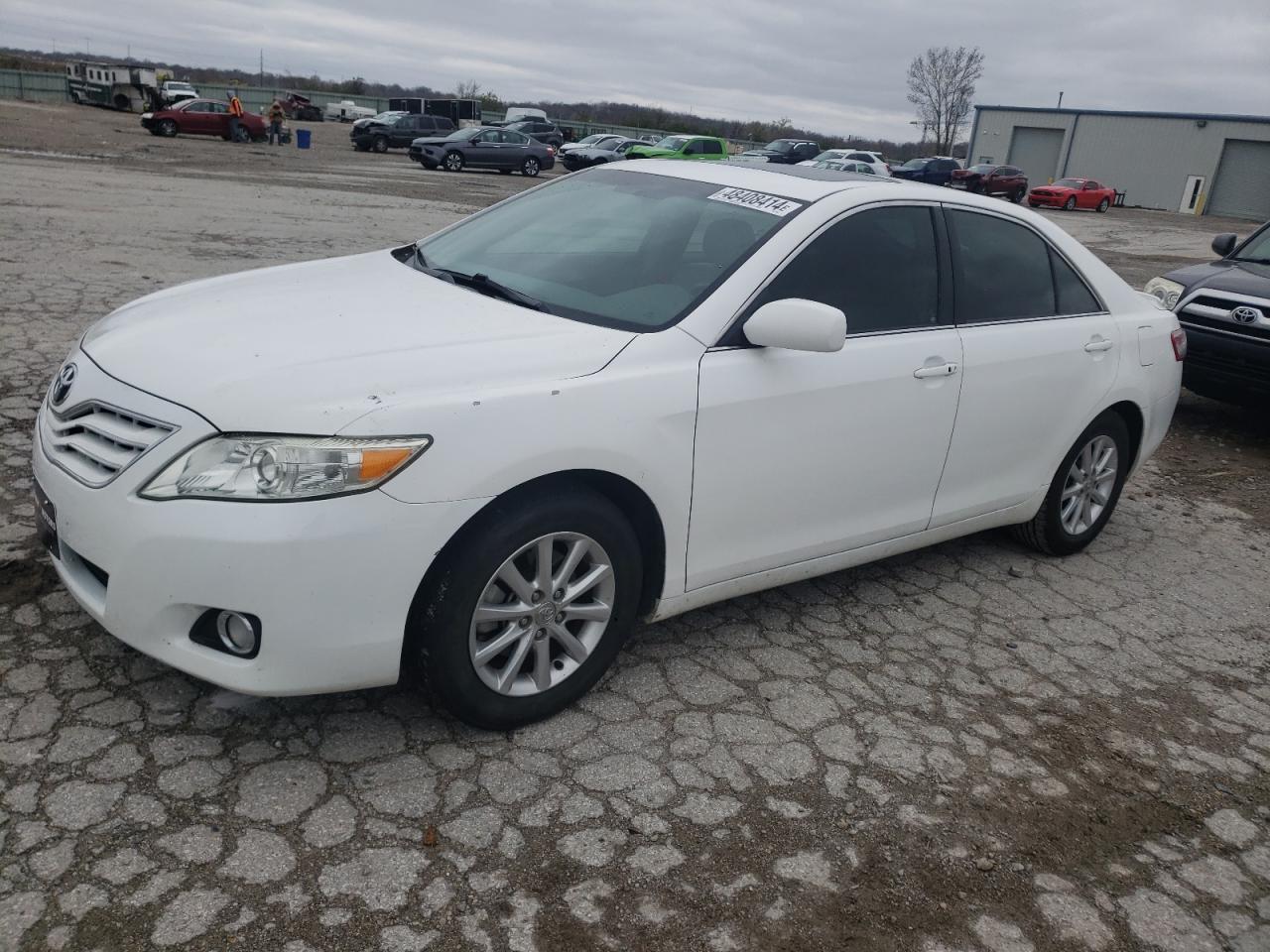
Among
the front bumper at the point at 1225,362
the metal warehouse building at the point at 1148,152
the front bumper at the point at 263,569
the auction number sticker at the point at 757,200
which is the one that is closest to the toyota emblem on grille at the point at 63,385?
the front bumper at the point at 263,569

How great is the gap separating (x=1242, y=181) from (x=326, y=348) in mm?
57260

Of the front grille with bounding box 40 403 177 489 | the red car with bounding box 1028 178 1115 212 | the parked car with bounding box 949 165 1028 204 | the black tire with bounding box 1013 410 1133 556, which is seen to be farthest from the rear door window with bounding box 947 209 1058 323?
the red car with bounding box 1028 178 1115 212

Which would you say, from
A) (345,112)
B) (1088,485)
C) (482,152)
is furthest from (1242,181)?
(1088,485)

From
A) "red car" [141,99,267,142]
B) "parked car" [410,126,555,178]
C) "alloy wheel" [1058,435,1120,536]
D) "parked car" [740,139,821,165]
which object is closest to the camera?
"alloy wheel" [1058,435,1120,536]

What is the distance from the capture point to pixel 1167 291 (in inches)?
304

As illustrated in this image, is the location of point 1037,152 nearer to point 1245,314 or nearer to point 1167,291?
point 1167,291

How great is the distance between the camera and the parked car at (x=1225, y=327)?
277 inches

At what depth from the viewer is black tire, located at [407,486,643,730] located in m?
2.75

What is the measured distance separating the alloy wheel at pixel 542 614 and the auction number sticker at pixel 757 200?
4.75ft

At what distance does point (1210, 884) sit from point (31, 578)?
3929mm

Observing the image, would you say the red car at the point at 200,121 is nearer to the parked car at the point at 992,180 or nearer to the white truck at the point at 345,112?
the parked car at the point at 992,180

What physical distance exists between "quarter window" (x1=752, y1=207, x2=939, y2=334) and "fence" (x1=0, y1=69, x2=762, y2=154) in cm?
4421

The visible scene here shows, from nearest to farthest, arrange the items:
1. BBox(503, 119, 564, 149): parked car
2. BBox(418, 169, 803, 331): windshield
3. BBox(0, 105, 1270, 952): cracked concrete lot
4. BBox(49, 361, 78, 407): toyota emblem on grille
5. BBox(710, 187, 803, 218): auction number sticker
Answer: BBox(0, 105, 1270, 952): cracked concrete lot < BBox(49, 361, 78, 407): toyota emblem on grille < BBox(418, 169, 803, 331): windshield < BBox(710, 187, 803, 218): auction number sticker < BBox(503, 119, 564, 149): parked car

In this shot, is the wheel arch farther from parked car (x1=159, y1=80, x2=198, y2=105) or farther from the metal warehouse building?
the metal warehouse building
